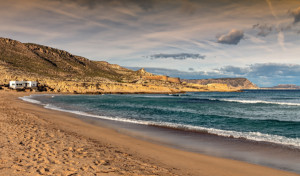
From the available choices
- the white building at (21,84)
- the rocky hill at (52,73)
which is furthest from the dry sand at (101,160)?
the rocky hill at (52,73)

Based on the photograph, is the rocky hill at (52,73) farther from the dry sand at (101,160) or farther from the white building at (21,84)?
the dry sand at (101,160)

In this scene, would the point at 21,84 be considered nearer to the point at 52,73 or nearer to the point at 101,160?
the point at 52,73

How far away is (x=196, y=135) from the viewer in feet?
48.1

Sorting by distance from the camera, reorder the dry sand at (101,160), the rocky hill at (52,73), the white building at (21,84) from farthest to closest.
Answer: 1. the rocky hill at (52,73)
2. the white building at (21,84)
3. the dry sand at (101,160)

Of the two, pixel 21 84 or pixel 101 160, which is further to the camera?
pixel 21 84

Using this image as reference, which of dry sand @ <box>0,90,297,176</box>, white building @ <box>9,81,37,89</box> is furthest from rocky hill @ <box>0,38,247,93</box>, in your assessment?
dry sand @ <box>0,90,297,176</box>

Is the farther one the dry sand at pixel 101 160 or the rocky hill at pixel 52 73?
the rocky hill at pixel 52 73

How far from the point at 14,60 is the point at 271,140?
5255 inches

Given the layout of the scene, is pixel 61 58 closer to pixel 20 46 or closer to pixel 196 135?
pixel 20 46

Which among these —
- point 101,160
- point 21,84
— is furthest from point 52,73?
point 101,160

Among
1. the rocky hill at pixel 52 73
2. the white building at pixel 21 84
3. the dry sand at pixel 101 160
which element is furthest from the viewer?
the rocky hill at pixel 52 73

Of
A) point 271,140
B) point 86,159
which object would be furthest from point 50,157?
point 271,140

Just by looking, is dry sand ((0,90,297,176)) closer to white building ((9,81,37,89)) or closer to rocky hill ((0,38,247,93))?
white building ((9,81,37,89))

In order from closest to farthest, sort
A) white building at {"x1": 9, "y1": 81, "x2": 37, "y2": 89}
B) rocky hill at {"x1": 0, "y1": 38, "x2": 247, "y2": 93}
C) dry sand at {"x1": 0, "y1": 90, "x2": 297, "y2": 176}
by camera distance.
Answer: dry sand at {"x1": 0, "y1": 90, "x2": 297, "y2": 176}, white building at {"x1": 9, "y1": 81, "x2": 37, "y2": 89}, rocky hill at {"x1": 0, "y1": 38, "x2": 247, "y2": 93}
